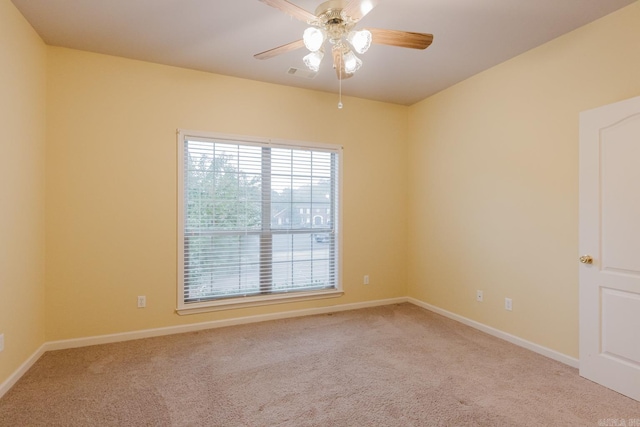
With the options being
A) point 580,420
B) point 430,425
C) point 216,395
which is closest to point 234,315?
point 216,395

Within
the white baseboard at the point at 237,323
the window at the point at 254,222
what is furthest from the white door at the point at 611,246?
the window at the point at 254,222

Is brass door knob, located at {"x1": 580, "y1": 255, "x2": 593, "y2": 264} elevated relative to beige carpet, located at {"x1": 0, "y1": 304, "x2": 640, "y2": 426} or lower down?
elevated

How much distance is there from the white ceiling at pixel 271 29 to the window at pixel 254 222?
0.86 m

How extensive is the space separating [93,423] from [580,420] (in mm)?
2947

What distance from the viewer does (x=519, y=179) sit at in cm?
312

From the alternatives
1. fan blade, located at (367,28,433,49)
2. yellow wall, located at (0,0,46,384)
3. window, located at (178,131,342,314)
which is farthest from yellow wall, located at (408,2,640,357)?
yellow wall, located at (0,0,46,384)

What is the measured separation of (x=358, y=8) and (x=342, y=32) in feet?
0.75

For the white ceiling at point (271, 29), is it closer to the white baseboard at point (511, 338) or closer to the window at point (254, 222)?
the window at point (254, 222)

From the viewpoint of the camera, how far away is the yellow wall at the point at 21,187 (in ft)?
7.45

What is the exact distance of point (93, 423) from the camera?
6.35ft

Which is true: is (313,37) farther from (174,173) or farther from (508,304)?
(508,304)

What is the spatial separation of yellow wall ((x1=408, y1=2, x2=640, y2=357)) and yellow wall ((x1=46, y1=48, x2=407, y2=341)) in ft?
6.05

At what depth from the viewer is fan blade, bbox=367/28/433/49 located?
196cm

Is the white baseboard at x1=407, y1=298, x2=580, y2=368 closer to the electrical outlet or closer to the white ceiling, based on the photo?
the electrical outlet
